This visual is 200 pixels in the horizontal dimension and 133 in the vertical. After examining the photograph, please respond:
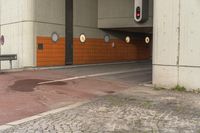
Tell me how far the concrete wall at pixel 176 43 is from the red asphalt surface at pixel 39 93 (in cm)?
175

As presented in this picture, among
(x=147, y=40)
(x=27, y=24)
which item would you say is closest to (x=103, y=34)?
(x=147, y=40)

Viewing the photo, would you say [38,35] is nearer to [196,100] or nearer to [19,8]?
[19,8]

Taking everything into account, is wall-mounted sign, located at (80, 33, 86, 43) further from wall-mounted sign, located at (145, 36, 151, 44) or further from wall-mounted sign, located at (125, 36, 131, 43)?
wall-mounted sign, located at (145, 36, 151, 44)

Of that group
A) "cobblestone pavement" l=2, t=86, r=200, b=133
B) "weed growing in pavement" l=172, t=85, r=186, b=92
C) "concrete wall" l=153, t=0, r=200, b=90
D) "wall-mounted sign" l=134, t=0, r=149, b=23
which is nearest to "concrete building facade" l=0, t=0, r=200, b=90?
"concrete wall" l=153, t=0, r=200, b=90

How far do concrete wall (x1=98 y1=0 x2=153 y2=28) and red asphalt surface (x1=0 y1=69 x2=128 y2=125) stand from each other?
967cm

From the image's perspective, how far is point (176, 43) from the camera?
1341 centimetres

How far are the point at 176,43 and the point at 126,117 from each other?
5.66 m

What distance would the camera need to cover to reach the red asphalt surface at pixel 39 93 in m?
9.55

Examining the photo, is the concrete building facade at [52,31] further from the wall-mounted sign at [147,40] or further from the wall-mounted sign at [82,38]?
the wall-mounted sign at [147,40]

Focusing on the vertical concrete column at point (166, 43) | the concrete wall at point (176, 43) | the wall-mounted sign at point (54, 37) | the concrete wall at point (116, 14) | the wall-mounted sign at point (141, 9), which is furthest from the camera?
the concrete wall at point (116, 14)

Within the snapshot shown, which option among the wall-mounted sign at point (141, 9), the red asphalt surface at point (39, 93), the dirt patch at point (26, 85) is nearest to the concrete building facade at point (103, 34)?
the wall-mounted sign at point (141, 9)

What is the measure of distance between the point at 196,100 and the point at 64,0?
13693 millimetres

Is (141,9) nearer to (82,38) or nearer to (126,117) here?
(126,117)

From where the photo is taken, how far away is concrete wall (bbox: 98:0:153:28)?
81.5ft
